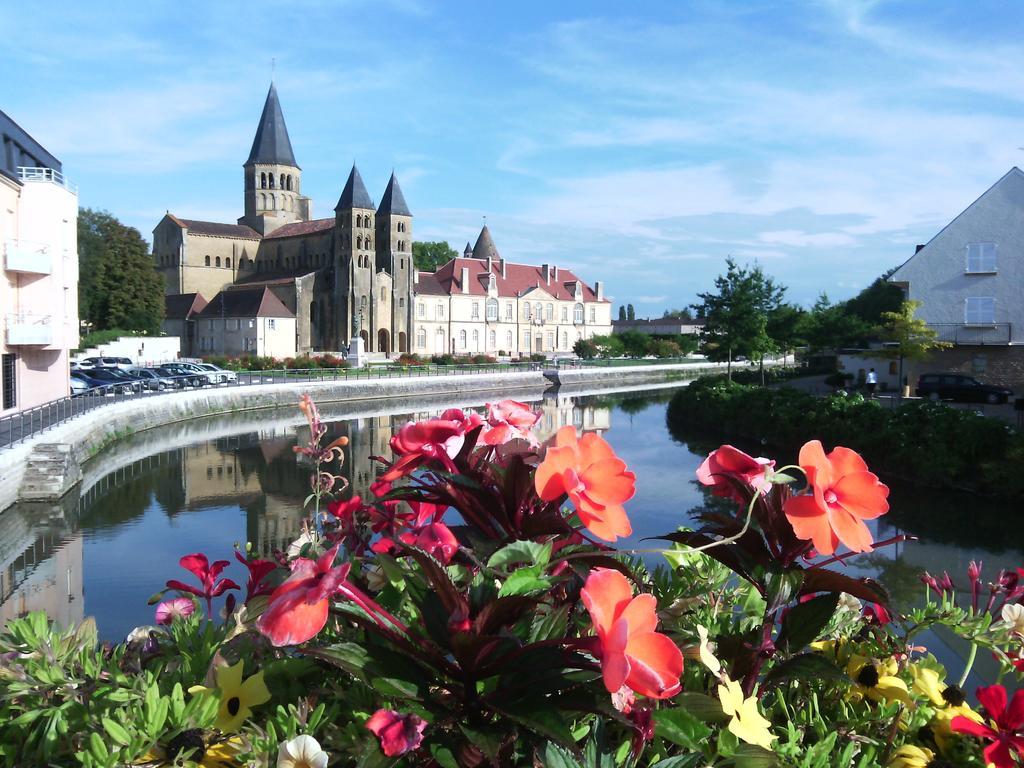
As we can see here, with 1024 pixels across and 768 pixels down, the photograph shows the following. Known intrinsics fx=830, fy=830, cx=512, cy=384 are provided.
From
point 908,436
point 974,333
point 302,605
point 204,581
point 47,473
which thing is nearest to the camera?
point 302,605

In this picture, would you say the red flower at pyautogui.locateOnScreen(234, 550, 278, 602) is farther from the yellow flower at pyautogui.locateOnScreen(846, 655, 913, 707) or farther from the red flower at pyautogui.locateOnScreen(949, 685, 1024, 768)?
the red flower at pyautogui.locateOnScreen(949, 685, 1024, 768)

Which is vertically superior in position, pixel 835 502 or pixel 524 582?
pixel 835 502

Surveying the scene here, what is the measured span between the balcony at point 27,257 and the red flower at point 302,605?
27.8m

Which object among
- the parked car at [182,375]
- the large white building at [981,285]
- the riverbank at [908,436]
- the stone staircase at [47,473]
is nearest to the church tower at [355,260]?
the parked car at [182,375]

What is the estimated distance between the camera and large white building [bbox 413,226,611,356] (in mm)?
81688

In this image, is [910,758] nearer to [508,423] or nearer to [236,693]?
[508,423]

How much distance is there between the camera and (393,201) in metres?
75.4

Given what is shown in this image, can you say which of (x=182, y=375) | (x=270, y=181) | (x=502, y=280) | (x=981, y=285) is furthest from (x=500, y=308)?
(x=981, y=285)

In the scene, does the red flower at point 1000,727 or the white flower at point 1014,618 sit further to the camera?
the white flower at point 1014,618

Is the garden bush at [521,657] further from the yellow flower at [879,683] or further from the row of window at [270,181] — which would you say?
the row of window at [270,181]

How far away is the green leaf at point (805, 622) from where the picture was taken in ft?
5.87

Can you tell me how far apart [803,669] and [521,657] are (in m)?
0.65

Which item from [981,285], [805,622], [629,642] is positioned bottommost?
[805,622]

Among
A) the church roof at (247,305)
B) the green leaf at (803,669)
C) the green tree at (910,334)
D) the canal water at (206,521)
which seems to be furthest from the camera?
the church roof at (247,305)
